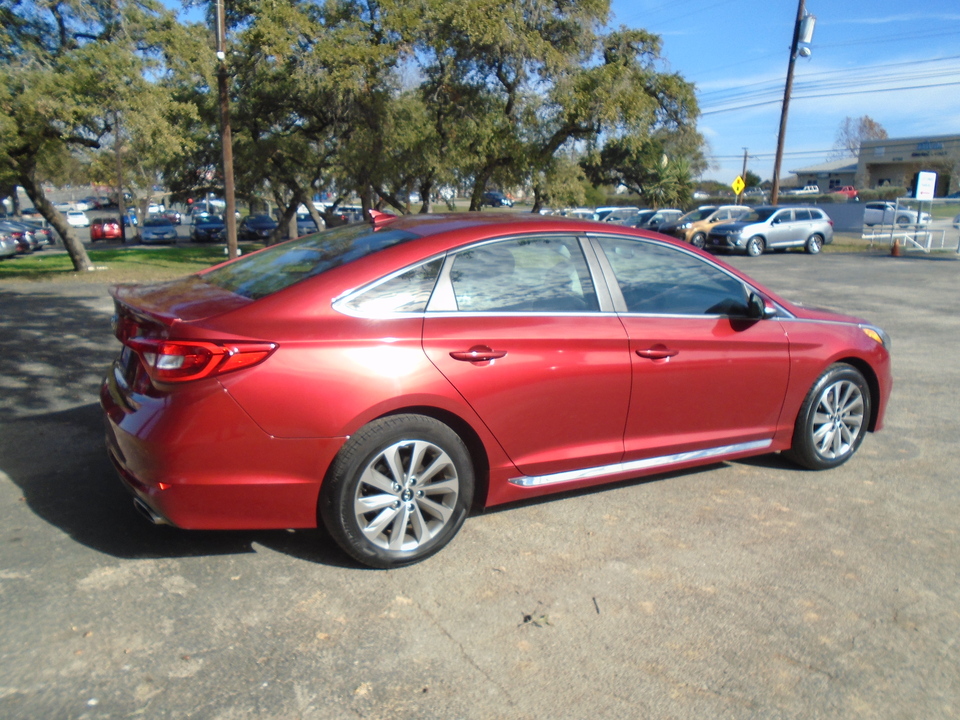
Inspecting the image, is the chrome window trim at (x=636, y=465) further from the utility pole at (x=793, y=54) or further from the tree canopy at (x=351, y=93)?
the utility pole at (x=793, y=54)

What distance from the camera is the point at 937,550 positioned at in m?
4.14

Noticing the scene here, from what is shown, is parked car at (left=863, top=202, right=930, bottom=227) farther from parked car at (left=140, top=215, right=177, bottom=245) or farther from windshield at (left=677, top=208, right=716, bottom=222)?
parked car at (left=140, top=215, right=177, bottom=245)

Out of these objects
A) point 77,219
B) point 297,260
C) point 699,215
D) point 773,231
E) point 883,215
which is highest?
point 883,215

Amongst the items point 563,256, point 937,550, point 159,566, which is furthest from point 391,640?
point 937,550

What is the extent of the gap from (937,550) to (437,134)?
923 inches

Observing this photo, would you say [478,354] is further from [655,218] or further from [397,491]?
[655,218]

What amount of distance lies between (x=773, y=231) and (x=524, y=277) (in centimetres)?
2701

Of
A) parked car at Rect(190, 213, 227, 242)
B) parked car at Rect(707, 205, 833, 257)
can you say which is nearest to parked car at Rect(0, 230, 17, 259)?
parked car at Rect(190, 213, 227, 242)

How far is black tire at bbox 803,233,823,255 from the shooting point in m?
29.3

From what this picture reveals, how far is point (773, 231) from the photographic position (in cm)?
Result: 2866

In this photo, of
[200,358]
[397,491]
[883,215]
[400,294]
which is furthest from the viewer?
[883,215]

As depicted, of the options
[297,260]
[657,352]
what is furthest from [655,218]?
[297,260]

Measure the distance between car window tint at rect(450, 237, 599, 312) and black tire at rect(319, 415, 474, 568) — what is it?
27.6 inches

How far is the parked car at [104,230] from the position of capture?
147 ft
